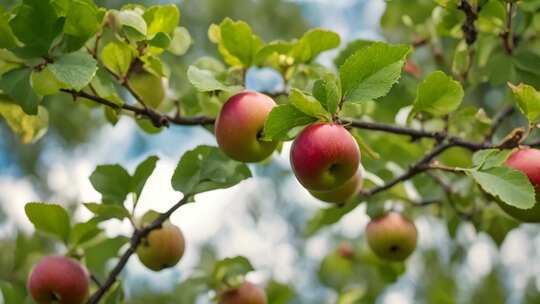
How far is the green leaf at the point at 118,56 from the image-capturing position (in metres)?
1.31

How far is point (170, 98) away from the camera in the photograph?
1563mm

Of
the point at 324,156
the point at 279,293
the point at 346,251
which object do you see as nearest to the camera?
the point at 324,156

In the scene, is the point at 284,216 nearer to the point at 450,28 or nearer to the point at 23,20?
the point at 450,28

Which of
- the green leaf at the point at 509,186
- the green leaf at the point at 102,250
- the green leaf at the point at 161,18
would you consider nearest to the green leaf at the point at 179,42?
the green leaf at the point at 161,18

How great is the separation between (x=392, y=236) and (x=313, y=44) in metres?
0.49

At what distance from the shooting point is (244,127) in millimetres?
1160

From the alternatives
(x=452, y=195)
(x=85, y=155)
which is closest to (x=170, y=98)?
(x=452, y=195)

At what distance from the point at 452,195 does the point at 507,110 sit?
0.31 metres

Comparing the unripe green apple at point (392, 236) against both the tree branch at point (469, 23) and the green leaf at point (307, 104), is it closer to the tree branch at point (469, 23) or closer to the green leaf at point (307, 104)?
the tree branch at point (469, 23)

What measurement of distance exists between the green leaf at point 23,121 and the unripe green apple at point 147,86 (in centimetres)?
21

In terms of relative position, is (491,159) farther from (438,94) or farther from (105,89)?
(105,89)

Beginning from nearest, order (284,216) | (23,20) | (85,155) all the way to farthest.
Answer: (23,20) → (85,155) → (284,216)

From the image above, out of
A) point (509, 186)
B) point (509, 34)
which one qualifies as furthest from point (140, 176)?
point (509, 34)

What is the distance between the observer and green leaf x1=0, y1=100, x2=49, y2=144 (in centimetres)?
137
